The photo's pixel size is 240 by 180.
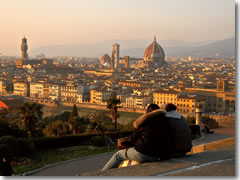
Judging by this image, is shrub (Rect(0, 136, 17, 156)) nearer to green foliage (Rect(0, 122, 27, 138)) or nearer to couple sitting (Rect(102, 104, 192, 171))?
green foliage (Rect(0, 122, 27, 138))

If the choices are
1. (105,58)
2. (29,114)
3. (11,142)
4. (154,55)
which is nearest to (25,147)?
(11,142)

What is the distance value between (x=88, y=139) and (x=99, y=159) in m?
1.49

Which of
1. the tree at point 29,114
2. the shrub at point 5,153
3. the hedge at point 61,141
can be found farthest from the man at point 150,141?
the tree at point 29,114

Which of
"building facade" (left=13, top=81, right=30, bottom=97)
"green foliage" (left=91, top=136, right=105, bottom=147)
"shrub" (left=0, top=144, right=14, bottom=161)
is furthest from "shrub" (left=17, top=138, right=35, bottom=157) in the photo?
"building facade" (left=13, top=81, right=30, bottom=97)

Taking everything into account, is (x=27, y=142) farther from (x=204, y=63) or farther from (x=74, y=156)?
(x=204, y=63)

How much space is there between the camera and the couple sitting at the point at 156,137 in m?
2.03

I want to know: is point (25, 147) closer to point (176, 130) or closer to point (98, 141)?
point (98, 141)

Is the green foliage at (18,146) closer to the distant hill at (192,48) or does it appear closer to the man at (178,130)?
the man at (178,130)

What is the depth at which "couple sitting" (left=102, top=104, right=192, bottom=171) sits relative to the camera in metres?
2.03

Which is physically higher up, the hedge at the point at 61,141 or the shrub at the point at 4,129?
the shrub at the point at 4,129

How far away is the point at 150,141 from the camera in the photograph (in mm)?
2035

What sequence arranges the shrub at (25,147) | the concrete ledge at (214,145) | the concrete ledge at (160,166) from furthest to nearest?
1. the shrub at (25,147)
2. the concrete ledge at (214,145)
3. the concrete ledge at (160,166)

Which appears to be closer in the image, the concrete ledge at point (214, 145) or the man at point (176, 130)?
the man at point (176, 130)

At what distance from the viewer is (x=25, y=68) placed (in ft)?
154
